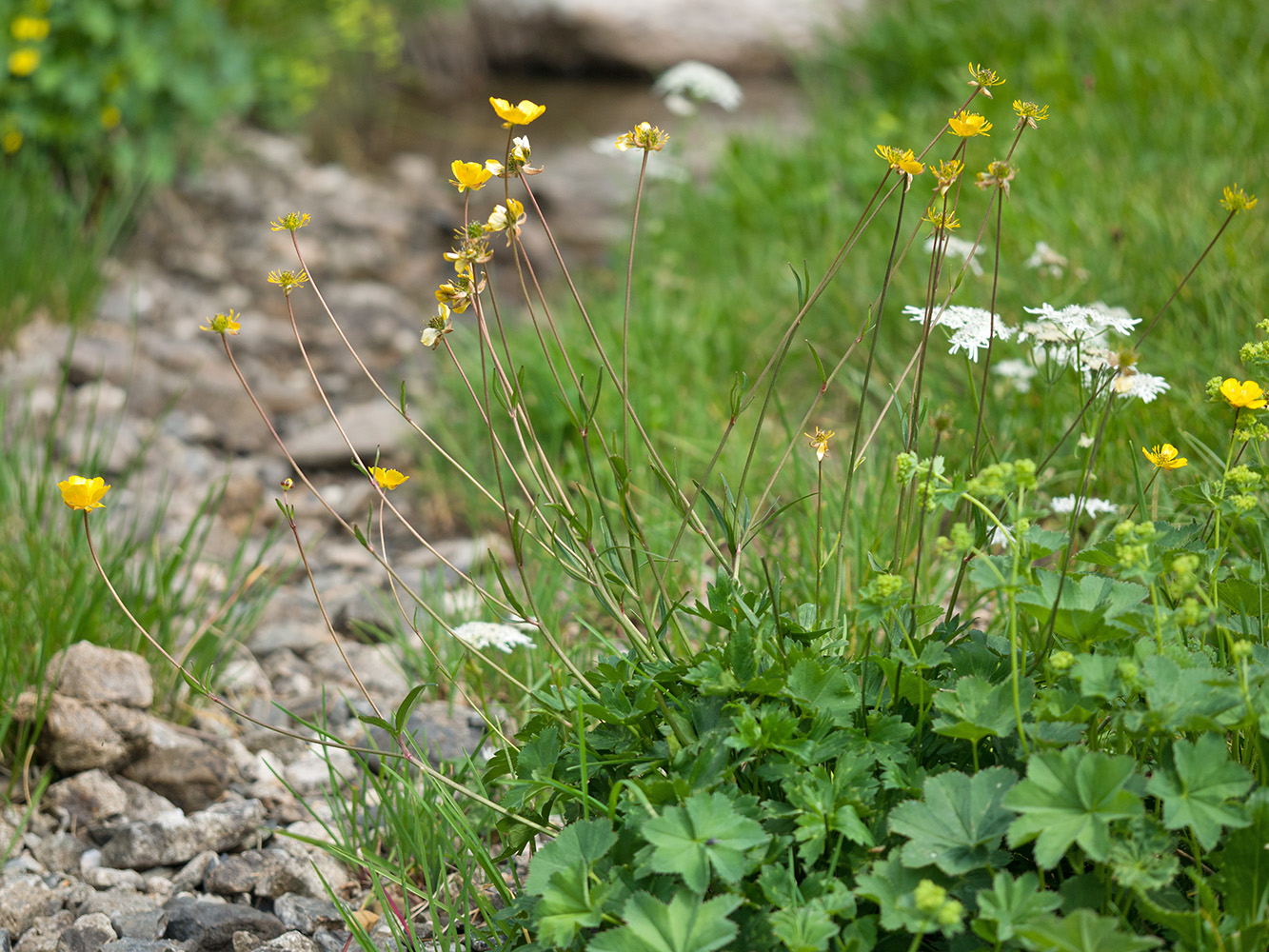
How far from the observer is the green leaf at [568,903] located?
3.06 feet

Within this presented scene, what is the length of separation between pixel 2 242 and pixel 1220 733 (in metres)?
3.41

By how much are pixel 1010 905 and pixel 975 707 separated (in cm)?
19

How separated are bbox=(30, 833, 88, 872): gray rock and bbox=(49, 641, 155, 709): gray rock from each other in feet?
0.71

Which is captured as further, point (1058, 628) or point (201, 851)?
point (201, 851)

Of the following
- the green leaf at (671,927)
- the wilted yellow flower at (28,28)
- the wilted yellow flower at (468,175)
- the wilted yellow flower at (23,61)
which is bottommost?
the green leaf at (671,927)

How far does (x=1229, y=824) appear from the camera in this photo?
0.88 meters

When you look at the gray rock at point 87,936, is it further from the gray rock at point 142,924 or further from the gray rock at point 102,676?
the gray rock at point 102,676

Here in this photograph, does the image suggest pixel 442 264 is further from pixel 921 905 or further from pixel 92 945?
pixel 921 905

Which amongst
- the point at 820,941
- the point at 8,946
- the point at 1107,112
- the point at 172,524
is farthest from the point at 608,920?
the point at 1107,112

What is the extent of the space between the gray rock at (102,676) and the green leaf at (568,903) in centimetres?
105

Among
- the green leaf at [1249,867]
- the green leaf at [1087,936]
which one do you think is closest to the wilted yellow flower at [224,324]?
the green leaf at [1087,936]

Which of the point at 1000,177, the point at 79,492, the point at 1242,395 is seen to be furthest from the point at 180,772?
the point at 1242,395

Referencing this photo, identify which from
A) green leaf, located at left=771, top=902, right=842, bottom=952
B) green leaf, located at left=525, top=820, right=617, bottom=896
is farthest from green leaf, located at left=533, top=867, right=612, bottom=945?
green leaf, located at left=771, top=902, right=842, bottom=952

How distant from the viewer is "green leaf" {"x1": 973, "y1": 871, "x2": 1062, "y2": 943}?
872 mm
